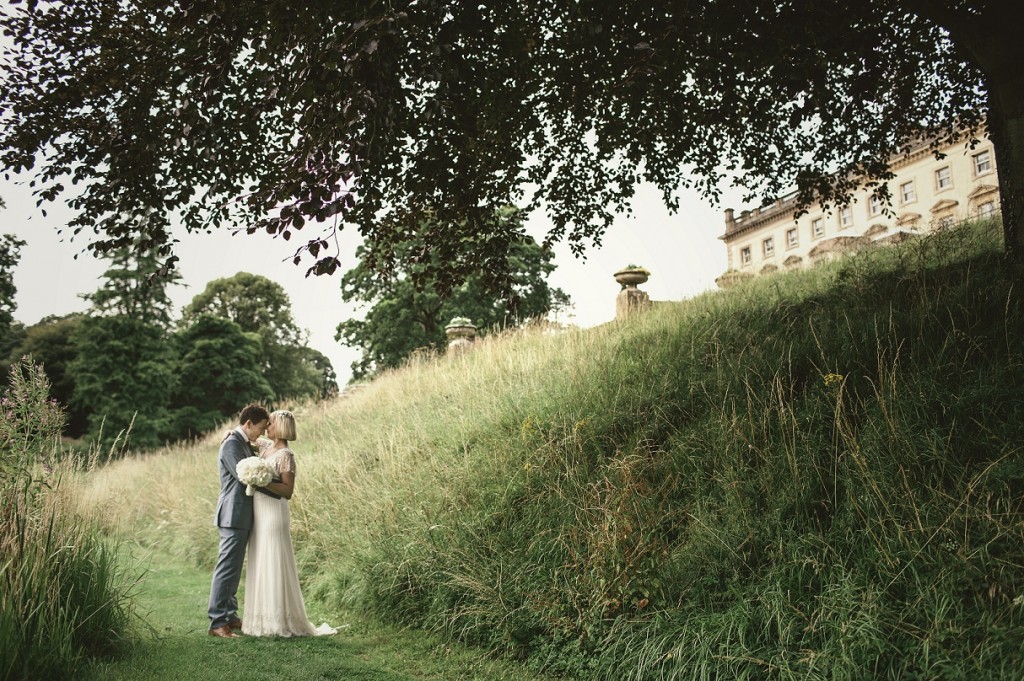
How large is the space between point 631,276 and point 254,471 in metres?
10.7

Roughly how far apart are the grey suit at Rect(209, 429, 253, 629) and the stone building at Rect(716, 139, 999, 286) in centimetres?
2495

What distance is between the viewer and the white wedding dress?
19.9 feet

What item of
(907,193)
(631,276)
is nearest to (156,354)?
(631,276)

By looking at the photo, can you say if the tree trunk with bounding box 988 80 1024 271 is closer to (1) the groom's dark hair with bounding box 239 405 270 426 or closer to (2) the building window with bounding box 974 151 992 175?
(1) the groom's dark hair with bounding box 239 405 270 426

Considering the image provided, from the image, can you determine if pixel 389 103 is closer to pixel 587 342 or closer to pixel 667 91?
pixel 667 91

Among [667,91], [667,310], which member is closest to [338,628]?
[667,91]

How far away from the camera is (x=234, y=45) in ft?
14.7

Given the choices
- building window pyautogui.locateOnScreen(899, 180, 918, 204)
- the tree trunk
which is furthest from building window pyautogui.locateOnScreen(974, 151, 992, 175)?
the tree trunk

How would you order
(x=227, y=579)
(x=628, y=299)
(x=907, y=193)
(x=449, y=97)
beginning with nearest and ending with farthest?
1. (x=449, y=97)
2. (x=227, y=579)
3. (x=628, y=299)
4. (x=907, y=193)

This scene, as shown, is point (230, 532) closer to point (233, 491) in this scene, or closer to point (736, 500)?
point (233, 491)

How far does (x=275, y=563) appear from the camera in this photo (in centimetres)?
614

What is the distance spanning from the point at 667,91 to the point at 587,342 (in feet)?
13.1

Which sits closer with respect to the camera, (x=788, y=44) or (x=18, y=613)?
(x=18, y=613)

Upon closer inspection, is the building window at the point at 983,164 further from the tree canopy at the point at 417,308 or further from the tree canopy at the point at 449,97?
the tree canopy at the point at 449,97
